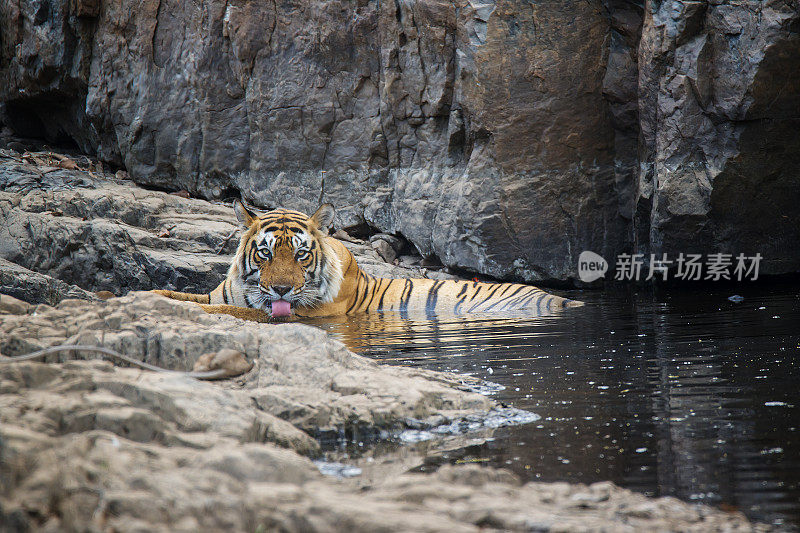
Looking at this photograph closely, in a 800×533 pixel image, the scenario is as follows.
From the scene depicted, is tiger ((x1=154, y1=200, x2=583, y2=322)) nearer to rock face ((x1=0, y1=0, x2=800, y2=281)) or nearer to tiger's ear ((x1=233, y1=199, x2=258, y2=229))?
tiger's ear ((x1=233, y1=199, x2=258, y2=229))

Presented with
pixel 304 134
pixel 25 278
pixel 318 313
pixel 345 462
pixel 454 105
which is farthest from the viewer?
pixel 304 134

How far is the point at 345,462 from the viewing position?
109 inches

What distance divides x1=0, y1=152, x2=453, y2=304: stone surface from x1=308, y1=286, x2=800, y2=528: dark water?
8.42 feet

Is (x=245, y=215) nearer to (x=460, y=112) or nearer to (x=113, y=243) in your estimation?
(x=113, y=243)

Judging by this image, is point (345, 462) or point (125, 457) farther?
point (345, 462)

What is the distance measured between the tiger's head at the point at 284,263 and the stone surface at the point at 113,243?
133 cm

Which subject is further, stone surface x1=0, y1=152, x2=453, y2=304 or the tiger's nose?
stone surface x1=0, y1=152, x2=453, y2=304

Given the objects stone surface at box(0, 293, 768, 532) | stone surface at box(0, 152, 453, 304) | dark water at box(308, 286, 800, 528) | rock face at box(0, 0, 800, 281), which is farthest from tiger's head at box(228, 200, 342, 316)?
stone surface at box(0, 293, 768, 532)

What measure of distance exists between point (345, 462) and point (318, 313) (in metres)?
4.58

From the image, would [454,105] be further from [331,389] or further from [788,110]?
[331,389]

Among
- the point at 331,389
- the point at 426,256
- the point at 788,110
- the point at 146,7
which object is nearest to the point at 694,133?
the point at 788,110

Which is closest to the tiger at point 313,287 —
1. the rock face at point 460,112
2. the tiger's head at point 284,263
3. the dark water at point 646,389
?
the tiger's head at point 284,263

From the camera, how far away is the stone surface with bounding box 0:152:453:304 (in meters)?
8.19

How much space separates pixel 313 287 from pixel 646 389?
426 cm
